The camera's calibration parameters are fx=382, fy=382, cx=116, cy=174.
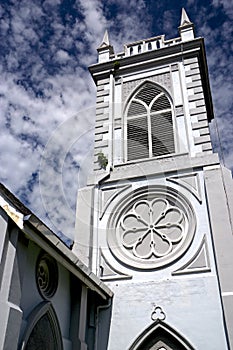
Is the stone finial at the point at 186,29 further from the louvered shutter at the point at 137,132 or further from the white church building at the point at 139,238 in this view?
the louvered shutter at the point at 137,132

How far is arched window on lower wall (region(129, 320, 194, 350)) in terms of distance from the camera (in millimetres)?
9641

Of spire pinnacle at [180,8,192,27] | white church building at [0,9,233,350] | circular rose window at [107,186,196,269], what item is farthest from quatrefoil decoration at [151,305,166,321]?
spire pinnacle at [180,8,192,27]

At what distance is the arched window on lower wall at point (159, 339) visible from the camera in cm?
964

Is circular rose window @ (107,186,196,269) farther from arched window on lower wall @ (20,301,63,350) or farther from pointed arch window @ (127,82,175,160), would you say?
arched window on lower wall @ (20,301,63,350)

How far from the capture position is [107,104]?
51.0ft

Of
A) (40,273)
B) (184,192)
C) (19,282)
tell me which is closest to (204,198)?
(184,192)

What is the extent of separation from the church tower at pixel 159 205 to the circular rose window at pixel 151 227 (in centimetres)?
3

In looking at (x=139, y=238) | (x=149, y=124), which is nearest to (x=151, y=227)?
(x=139, y=238)

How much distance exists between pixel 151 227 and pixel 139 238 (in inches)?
19.8

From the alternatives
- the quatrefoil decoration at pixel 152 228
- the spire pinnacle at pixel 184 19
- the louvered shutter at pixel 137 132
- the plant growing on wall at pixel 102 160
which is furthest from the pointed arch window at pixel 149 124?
the spire pinnacle at pixel 184 19

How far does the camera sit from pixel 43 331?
7.77 m

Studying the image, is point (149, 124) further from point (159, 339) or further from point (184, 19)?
point (159, 339)

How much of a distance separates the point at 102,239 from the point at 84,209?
124cm

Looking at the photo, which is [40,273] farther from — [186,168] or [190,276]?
[186,168]
